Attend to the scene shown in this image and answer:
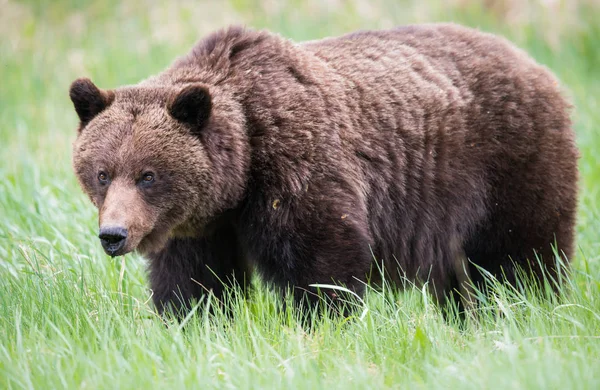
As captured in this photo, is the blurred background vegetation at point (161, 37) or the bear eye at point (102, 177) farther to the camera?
the blurred background vegetation at point (161, 37)

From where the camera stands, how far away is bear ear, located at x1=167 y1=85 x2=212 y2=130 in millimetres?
4574

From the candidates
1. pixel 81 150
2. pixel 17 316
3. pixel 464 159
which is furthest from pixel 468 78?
pixel 17 316

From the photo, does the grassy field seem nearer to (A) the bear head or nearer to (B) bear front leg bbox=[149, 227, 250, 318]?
(B) bear front leg bbox=[149, 227, 250, 318]

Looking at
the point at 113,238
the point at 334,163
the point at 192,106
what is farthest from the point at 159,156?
the point at 334,163

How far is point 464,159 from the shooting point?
557cm

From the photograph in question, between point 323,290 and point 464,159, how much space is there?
1526 mm

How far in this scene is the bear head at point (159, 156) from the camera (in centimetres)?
456

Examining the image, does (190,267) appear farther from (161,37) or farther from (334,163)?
(161,37)

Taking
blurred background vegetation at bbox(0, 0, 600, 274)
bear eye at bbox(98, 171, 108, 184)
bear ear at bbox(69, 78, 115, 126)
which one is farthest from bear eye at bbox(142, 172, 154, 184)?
blurred background vegetation at bbox(0, 0, 600, 274)

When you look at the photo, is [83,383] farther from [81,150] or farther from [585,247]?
[585,247]

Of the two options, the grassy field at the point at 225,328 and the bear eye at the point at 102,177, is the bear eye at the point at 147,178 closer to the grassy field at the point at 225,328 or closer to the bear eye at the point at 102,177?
the bear eye at the point at 102,177

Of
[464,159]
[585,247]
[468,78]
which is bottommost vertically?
[585,247]

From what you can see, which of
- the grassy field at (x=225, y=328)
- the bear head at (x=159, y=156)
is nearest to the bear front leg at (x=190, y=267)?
the grassy field at (x=225, y=328)

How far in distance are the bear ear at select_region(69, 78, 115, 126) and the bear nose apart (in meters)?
0.91
